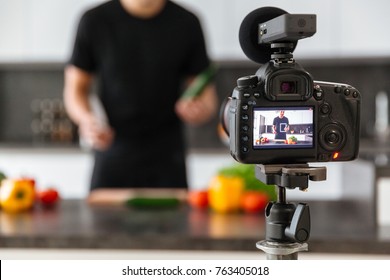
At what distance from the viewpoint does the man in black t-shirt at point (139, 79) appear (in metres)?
2.69

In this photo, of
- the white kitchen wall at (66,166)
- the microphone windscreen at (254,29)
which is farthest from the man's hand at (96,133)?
the white kitchen wall at (66,166)

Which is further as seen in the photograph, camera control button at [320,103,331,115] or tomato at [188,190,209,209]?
tomato at [188,190,209,209]

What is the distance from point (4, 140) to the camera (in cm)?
437

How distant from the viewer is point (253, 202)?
2105 mm

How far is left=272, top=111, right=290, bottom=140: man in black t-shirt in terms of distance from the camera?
83cm

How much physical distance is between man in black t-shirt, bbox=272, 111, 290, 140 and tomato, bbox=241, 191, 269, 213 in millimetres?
1291

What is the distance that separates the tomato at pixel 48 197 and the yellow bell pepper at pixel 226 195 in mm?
542

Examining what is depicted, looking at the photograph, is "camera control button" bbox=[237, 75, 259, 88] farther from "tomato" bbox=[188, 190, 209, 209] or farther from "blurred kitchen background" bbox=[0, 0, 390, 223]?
"blurred kitchen background" bbox=[0, 0, 390, 223]

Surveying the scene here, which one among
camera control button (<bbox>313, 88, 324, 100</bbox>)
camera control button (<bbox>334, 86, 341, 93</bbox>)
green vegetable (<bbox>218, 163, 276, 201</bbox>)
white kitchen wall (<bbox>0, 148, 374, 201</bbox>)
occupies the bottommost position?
white kitchen wall (<bbox>0, 148, 374, 201</bbox>)

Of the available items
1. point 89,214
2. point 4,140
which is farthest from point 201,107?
point 4,140

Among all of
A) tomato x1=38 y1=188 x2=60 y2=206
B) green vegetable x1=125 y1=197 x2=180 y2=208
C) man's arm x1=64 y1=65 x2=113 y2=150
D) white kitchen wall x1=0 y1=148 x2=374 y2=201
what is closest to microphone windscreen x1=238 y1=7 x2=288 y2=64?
green vegetable x1=125 y1=197 x2=180 y2=208

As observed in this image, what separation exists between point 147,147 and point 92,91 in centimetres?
166

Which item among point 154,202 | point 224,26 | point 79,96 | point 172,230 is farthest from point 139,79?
point 224,26

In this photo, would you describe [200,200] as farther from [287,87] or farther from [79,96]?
[287,87]
